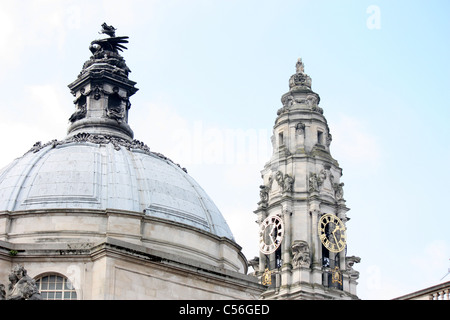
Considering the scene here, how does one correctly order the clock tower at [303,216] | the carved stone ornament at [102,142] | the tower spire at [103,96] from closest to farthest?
1. the carved stone ornament at [102,142]
2. the tower spire at [103,96]
3. the clock tower at [303,216]

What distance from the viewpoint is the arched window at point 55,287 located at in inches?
1706

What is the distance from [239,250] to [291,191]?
154 feet

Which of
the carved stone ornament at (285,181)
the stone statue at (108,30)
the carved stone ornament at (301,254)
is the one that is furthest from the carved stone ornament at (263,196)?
the stone statue at (108,30)

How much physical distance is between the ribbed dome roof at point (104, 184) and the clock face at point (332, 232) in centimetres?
4324

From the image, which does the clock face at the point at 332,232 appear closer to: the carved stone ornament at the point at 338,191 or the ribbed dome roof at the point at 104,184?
the carved stone ornament at the point at 338,191

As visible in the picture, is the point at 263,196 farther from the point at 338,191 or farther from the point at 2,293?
the point at 2,293

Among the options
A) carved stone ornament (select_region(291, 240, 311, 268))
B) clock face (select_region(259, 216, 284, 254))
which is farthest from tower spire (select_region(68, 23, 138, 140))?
clock face (select_region(259, 216, 284, 254))

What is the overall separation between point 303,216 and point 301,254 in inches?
214

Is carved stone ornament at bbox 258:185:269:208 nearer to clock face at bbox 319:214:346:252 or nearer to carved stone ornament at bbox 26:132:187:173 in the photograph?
clock face at bbox 319:214:346:252

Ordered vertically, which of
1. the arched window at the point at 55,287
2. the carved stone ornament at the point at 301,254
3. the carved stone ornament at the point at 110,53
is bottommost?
the arched window at the point at 55,287

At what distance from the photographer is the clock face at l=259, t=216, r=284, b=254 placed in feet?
328

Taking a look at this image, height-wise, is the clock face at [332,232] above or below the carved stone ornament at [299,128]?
below
